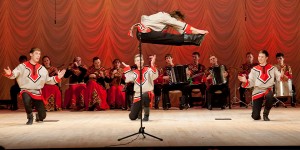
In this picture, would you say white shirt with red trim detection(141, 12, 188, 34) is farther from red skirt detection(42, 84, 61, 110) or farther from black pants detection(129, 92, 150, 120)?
red skirt detection(42, 84, 61, 110)

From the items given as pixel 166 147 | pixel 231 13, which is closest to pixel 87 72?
pixel 231 13

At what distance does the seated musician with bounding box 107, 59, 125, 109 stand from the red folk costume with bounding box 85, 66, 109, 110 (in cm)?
22

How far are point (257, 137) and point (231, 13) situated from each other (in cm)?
725

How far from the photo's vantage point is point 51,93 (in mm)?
9547

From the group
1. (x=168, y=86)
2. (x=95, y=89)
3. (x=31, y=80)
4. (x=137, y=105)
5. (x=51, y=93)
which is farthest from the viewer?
(x=168, y=86)

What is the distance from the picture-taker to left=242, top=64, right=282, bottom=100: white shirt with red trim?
6.71 meters

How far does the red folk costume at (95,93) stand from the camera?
9.66 m

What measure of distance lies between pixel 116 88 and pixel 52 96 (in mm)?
1451

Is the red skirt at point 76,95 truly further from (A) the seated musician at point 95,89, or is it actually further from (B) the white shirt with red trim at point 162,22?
(B) the white shirt with red trim at point 162,22

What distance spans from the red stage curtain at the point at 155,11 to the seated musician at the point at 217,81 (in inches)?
61.6

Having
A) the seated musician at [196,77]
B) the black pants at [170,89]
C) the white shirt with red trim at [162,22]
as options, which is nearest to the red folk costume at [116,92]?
the black pants at [170,89]

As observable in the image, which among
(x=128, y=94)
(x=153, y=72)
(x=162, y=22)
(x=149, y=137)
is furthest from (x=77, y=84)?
(x=149, y=137)

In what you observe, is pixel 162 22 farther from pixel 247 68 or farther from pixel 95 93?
pixel 247 68

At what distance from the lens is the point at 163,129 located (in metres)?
5.43
